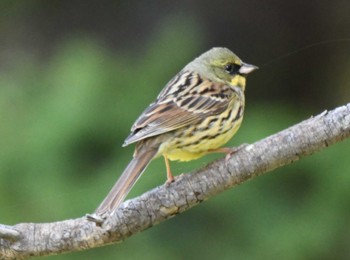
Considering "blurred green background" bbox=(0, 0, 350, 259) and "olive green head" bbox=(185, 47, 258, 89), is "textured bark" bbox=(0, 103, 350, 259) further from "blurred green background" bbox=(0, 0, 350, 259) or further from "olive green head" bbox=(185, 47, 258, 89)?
"blurred green background" bbox=(0, 0, 350, 259)

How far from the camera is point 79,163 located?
7156 millimetres

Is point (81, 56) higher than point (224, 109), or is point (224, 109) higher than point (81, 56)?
point (81, 56)

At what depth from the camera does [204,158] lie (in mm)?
6793

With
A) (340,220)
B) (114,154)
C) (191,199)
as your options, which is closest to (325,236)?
(340,220)

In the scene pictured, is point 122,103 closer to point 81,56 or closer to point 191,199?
point 81,56

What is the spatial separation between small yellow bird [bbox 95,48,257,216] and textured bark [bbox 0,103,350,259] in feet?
0.48

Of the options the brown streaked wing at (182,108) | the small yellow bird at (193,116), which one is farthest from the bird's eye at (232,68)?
the brown streaked wing at (182,108)

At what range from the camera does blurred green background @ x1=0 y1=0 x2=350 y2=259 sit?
693cm

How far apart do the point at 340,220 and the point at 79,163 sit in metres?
1.81

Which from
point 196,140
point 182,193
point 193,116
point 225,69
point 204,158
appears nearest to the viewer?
point 182,193

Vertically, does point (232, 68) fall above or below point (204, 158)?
above

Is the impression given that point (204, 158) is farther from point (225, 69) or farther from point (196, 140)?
point (196, 140)

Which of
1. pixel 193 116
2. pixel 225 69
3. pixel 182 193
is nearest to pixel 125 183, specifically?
pixel 182 193

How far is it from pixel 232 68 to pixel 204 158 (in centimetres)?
144
